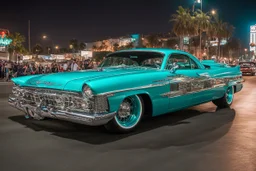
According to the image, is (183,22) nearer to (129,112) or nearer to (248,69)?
(248,69)

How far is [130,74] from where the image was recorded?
5820 mm

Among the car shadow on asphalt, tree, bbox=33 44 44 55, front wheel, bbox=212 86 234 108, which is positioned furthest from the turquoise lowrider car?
tree, bbox=33 44 44 55

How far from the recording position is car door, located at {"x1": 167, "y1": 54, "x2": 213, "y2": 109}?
21.7 feet

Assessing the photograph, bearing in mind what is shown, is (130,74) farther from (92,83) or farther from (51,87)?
(51,87)

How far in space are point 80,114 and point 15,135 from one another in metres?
1.34

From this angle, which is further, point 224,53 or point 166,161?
point 224,53

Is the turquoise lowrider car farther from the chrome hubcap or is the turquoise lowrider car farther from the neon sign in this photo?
the neon sign

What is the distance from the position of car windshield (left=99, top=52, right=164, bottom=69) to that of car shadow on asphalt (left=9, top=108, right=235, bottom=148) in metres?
1.21

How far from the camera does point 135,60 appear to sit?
23.2ft

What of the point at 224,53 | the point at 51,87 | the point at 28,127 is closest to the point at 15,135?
the point at 28,127

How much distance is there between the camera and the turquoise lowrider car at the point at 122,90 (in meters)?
5.16

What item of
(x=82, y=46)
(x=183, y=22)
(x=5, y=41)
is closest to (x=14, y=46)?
(x=5, y=41)

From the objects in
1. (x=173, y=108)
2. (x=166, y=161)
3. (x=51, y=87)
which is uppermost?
(x=51, y=87)

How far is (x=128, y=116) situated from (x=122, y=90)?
685 mm
